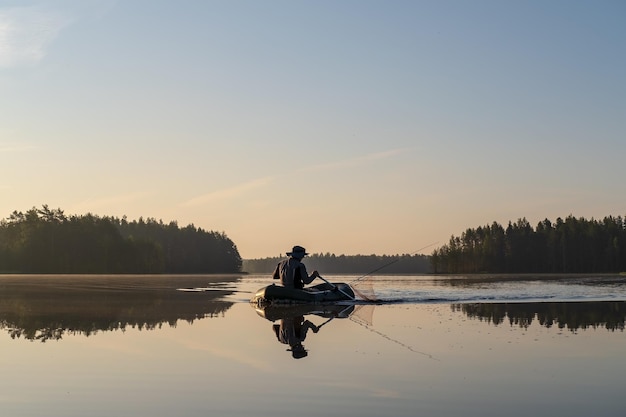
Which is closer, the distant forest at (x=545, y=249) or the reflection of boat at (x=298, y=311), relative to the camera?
the reflection of boat at (x=298, y=311)

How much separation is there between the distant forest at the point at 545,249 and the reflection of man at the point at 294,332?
15836cm

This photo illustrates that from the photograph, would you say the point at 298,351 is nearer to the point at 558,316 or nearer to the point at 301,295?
the point at 558,316

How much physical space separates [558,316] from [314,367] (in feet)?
45.0

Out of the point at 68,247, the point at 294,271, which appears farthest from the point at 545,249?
the point at 294,271

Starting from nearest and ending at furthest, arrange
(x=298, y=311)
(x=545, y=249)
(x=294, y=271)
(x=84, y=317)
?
(x=84, y=317), (x=298, y=311), (x=294, y=271), (x=545, y=249)

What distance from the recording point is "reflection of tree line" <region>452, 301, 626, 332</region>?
21.2m

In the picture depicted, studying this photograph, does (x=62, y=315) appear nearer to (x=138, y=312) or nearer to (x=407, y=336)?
(x=138, y=312)

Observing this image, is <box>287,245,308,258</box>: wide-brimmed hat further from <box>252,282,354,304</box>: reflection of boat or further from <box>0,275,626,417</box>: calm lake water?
<box>0,275,626,417</box>: calm lake water

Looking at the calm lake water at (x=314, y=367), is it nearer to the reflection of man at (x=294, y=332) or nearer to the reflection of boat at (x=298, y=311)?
the reflection of man at (x=294, y=332)

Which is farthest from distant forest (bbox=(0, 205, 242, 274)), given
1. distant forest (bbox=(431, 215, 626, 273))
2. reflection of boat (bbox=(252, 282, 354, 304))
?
reflection of boat (bbox=(252, 282, 354, 304))

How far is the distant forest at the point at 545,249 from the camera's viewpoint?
173875mm

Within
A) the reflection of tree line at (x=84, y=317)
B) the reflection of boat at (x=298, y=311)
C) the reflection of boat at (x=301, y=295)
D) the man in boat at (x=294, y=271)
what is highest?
the man in boat at (x=294, y=271)

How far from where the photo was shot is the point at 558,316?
24.5 metres

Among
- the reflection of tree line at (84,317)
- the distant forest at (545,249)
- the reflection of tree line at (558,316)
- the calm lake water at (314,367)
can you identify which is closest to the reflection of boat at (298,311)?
the reflection of tree line at (84,317)
